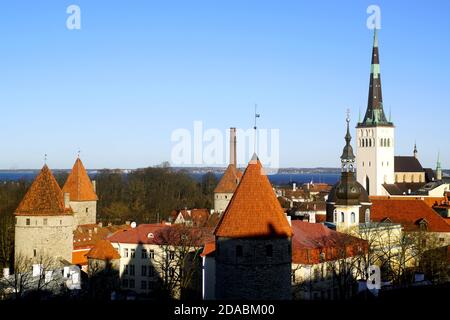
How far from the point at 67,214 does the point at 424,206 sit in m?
25.7

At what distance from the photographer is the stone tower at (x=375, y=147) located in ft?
252

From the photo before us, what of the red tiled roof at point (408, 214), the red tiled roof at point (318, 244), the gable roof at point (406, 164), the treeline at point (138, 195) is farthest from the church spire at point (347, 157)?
the gable roof at point (406, 164)

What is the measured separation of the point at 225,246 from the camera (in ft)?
60.7

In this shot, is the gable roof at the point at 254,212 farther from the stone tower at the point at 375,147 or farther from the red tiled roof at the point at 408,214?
the stone tower at the point at 375,147

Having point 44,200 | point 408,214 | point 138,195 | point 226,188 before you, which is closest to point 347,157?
point 408,214

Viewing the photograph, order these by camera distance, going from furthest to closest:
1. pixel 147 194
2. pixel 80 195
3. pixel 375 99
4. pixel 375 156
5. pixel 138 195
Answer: pixel 147 194, pixel 138 195, pixel 375 156, pixel 375 99, pixel 80 195

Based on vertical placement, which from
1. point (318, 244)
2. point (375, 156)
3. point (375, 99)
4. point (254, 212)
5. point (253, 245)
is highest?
point (375, 99)

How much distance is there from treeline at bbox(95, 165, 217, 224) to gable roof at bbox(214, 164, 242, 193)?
10259 millimetres

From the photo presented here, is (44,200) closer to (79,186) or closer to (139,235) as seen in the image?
(139,235)

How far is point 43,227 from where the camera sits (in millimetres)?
34500

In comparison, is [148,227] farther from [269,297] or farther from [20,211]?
[269,297]

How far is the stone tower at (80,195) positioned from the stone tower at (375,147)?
3878 cm

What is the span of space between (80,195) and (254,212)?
2951 cm
